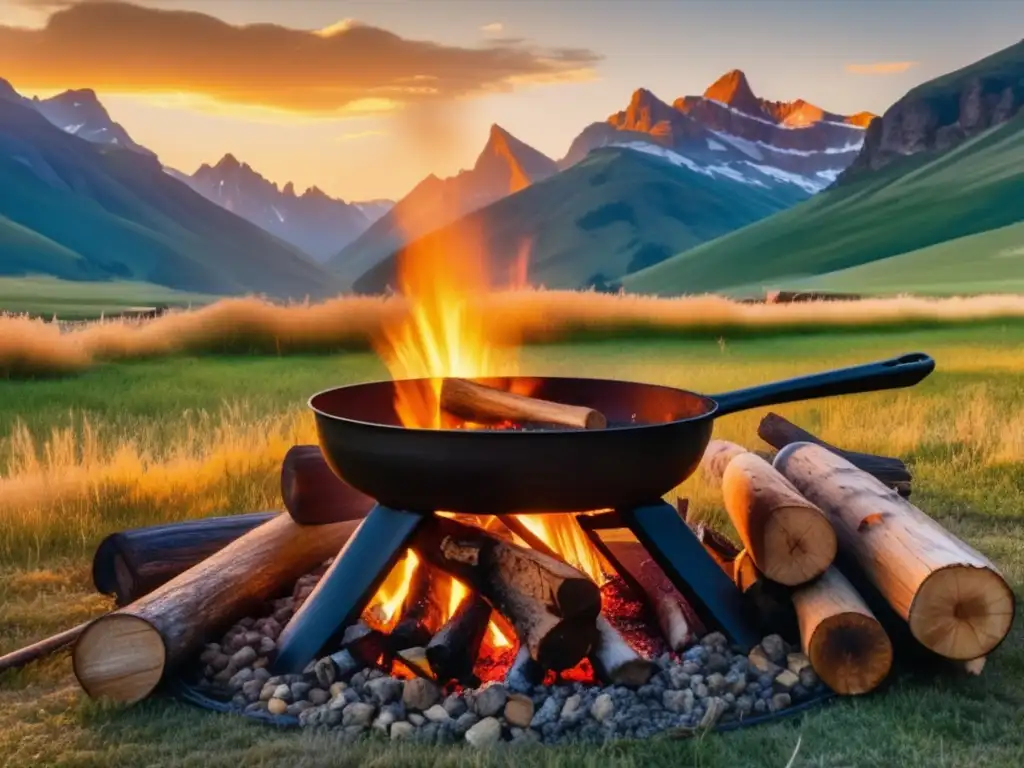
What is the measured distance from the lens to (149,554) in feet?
13.7

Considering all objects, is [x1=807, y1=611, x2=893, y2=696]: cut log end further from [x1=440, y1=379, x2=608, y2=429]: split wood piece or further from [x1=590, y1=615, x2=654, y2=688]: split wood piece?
[x1=440, y1=379, x2=608, y2=429]: split wood piece

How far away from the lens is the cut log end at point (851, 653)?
3.19 m

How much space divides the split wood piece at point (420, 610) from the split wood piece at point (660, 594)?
2.40 ft

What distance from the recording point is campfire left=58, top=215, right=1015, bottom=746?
309 centimetres

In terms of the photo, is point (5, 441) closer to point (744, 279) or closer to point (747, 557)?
point (747, 557)

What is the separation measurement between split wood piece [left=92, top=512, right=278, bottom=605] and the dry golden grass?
4.86 metres

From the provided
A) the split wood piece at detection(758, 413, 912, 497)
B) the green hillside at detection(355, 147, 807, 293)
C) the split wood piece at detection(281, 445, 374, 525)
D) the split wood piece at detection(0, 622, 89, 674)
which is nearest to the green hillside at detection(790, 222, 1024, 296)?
the split wood piece at detection(758, 413, 912, 497)

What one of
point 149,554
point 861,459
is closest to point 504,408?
point 149,554

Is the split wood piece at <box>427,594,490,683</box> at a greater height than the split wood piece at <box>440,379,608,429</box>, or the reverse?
the split wood piece at <box>440,379,608,429</box>

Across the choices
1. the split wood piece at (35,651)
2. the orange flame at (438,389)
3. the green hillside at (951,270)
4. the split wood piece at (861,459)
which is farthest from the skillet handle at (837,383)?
the green hillside at (951,270)

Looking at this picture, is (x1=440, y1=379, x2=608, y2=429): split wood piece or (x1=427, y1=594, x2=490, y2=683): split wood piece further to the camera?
(x1=440, y1=379, x2=608, y2=429): split wood piece

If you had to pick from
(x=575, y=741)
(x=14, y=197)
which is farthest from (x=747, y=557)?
(x=14, y=197)

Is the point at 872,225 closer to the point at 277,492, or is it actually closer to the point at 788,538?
the point at 277,492

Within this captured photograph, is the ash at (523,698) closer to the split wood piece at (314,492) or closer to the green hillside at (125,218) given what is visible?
the split wood piece at (314,492)
